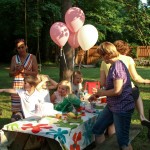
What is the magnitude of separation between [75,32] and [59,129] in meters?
2.72

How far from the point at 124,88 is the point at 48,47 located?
21913 millimetres

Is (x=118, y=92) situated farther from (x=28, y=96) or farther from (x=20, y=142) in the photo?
(x=28, y=96)

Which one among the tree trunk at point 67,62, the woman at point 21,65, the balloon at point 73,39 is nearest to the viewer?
the woman at point 21,65

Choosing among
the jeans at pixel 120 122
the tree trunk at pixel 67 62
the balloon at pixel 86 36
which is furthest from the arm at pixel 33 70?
the tree trunk at pixel 67 62

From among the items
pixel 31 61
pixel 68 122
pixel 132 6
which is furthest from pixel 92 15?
pixel 68 122

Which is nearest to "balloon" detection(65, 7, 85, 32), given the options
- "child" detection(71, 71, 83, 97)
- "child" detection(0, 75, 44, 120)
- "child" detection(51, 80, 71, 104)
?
"child" detection(71, 71, 83, 97)

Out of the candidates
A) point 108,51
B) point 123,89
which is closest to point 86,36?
point 108,51

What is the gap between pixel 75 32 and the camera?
6008mm

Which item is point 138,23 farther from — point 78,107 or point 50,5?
point 50,5

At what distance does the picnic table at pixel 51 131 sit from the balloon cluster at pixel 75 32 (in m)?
1.85

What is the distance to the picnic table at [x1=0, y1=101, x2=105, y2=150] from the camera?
3611 millimetres

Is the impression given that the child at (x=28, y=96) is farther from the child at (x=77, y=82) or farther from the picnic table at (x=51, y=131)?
the child at (x=77, y=82)

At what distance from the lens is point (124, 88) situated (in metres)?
3.75

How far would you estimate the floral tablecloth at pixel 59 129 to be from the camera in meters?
3.61
